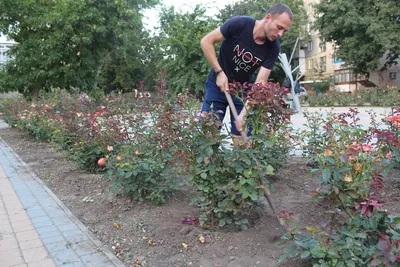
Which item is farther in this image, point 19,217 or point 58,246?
point 19,217

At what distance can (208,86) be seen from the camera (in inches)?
141

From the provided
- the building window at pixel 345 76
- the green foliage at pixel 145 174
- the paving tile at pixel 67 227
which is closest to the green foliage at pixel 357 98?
the building window at pixel 345 76

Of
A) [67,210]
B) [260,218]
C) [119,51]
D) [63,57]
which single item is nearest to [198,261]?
[260,218]

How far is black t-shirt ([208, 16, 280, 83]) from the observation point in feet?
10.4

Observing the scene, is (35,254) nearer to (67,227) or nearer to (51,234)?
(51,234)

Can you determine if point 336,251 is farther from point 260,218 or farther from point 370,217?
point 260,218

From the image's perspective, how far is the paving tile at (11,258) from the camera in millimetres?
2857

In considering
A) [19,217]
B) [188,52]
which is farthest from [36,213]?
[188,52]

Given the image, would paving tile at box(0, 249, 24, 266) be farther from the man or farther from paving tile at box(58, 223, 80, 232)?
the man

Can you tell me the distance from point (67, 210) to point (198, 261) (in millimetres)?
1944

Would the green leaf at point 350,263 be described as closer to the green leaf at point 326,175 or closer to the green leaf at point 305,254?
the green leaf at point 305,254

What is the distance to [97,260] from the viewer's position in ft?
9.23

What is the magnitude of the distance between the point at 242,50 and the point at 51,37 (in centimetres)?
1174

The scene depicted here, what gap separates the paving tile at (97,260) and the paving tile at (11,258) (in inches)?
20.1
